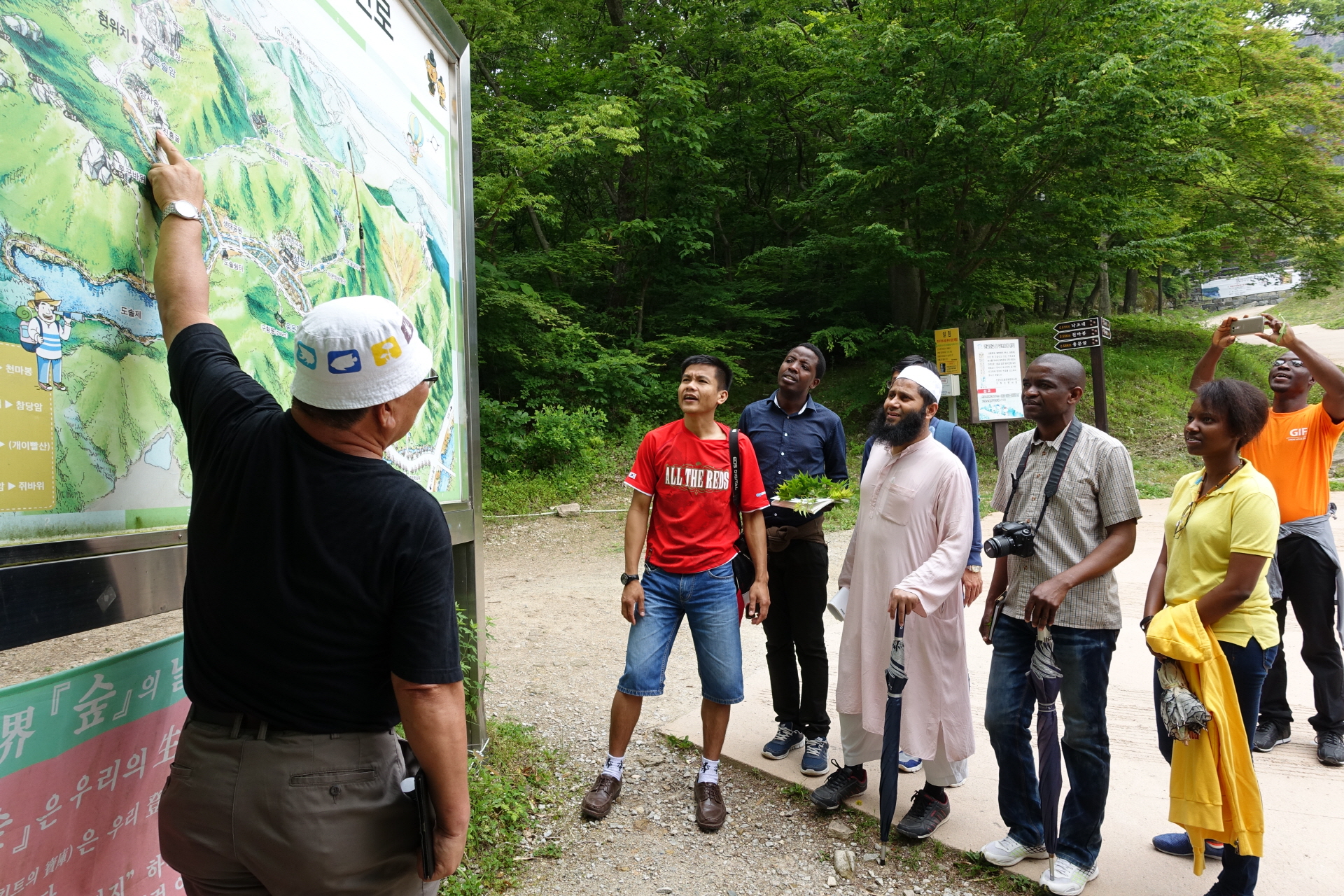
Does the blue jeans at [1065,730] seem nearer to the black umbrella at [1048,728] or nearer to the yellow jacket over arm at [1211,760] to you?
the black umbrella at [1048,728]

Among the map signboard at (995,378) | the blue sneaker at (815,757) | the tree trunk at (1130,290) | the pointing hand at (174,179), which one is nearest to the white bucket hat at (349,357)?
the pointing hand at (174,179)

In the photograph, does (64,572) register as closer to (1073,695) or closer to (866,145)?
(1073,695)

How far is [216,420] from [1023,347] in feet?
36.7

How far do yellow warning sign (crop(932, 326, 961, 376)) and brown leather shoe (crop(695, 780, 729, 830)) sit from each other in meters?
9.42

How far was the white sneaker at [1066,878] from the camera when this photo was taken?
2998mm

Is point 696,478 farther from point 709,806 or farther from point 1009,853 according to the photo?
point 1009,853

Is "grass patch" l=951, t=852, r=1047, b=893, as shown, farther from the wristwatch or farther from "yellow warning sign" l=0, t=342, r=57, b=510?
the wristwatch

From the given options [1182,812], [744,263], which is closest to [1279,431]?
[1182,812]

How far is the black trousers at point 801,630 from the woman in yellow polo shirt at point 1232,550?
1.56m

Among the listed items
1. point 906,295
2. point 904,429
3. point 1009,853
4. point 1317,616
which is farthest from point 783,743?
point 906,295

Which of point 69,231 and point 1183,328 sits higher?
point 1183,328

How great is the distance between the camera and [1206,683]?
270 cm

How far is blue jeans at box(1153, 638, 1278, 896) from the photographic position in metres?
2.72

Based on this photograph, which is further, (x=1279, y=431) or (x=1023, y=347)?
(x=1023, y=347)
